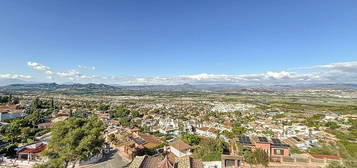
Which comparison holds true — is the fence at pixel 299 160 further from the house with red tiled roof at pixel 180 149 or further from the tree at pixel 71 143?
the tree at pixel 71 143

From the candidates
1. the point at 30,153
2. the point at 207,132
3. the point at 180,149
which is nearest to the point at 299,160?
the point at 180,149

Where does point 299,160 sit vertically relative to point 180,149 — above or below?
above

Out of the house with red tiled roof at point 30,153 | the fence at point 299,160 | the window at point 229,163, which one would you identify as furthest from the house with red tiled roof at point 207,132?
the house with red tiled roof at point 30,153

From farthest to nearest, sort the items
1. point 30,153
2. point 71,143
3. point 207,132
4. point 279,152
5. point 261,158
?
point 207,132, point 30,153, point 279,152, point 261,158, point 71,143

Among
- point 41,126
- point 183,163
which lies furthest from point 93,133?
point 41,126

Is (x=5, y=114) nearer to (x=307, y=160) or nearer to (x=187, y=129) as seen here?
(x=187, y=129)

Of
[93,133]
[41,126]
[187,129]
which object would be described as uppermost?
[93,133]

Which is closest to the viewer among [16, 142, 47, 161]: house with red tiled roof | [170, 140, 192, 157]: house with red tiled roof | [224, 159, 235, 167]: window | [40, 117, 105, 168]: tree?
[40, 117, 105, 168]: tree

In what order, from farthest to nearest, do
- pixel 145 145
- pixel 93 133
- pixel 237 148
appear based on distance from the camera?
1. pixel 145 145
2. pixel 237 148
3. pixel 93 133

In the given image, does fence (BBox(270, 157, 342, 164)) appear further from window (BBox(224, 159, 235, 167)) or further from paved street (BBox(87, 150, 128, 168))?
paved street (BBox(87, 150, 128, 168))

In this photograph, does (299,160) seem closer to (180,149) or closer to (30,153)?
(180,149)

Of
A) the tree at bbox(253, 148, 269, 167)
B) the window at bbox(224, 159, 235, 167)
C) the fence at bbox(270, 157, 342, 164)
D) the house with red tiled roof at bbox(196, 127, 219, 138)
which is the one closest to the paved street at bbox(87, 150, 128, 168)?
the window at bbox(224, 159, 235, 167)
